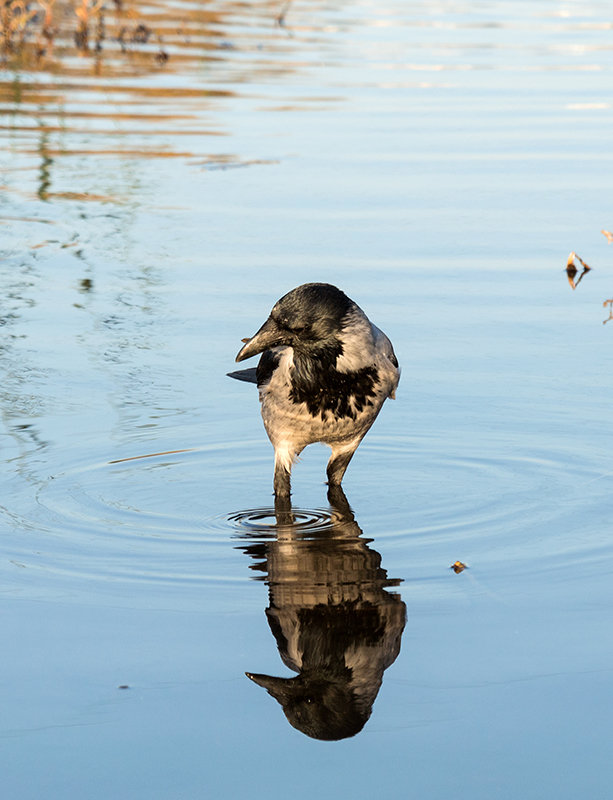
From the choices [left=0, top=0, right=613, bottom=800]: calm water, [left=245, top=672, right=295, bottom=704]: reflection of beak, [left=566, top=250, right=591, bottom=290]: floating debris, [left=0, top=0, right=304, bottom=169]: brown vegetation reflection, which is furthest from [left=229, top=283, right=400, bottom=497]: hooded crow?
[left=0, top=0, right=304, bottom=169]: brown vegetation reflection

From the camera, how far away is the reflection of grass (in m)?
18.4

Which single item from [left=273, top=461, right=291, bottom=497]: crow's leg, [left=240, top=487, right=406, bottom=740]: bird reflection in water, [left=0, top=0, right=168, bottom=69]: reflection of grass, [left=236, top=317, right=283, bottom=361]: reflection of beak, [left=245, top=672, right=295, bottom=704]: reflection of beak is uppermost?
[left=236, top=317, right=283, bottom=361]: reflection of beak

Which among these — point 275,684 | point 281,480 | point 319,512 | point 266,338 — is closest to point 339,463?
point 281,480

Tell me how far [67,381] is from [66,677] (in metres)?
3.17

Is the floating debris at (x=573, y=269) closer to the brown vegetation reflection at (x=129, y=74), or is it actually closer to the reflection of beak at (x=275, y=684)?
the brown vegetation reflection at (x=129, y=74)

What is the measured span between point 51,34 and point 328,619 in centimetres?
1705

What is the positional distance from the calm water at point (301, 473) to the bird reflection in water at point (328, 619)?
0.01 m

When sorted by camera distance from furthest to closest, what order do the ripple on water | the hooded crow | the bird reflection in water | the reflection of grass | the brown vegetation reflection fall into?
the reflection of grass → the brown vegetation reflection → the hooded crow → the ripple on water → the bird reflection in water

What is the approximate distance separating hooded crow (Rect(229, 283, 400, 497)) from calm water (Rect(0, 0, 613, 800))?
23 centimetres

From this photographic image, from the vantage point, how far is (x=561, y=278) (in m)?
8.77

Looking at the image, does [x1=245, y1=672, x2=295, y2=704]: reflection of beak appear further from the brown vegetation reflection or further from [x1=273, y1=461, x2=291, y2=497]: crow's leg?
the brown vegetation reflection

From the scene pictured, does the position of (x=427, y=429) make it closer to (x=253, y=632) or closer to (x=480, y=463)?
(x=480, y=463)

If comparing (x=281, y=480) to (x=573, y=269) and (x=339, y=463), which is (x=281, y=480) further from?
(x=573, y=269)

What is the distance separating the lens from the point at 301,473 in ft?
20.3
